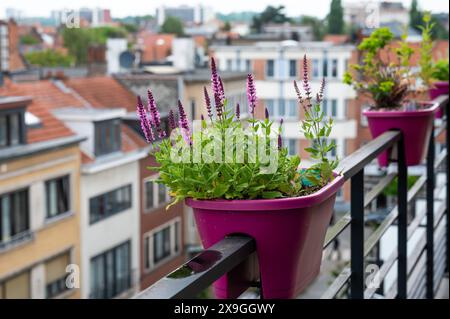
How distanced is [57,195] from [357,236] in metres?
9.15

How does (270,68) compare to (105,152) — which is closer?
(270,68)

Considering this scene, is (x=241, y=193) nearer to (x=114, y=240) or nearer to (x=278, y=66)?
(x=278, y=66)

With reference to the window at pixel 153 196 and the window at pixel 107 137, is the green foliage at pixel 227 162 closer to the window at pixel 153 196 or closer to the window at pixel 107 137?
the window at pixel 107 137

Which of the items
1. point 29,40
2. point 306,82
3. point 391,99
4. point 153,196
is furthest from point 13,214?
point 29,40

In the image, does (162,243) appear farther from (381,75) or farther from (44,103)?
(381,75)

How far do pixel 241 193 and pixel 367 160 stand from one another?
33 cm

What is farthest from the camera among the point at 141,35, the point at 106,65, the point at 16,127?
the point at 141,35

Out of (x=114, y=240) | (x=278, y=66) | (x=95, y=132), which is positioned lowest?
(x=114, y=240)

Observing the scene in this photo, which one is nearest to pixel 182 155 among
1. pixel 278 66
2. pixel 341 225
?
pixel 341 225

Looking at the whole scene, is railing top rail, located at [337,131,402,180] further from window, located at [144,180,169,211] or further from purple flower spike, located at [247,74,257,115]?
window, located at [144,180,169,211]

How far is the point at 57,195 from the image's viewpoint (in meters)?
9.90

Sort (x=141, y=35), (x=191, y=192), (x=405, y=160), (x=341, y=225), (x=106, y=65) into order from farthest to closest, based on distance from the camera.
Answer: (x=141, y=35) → (x=106, y=65) → (x=405, y=160) → (x=341, y=225) → (x=191, y=192)

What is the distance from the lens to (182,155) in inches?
25.5

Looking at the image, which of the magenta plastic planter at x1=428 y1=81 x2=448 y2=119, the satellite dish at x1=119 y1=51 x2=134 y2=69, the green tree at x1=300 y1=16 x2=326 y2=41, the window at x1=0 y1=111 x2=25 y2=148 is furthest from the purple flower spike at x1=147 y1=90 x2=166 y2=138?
the satellite dish at x1=119 y1=51 x2=134 y2=69
